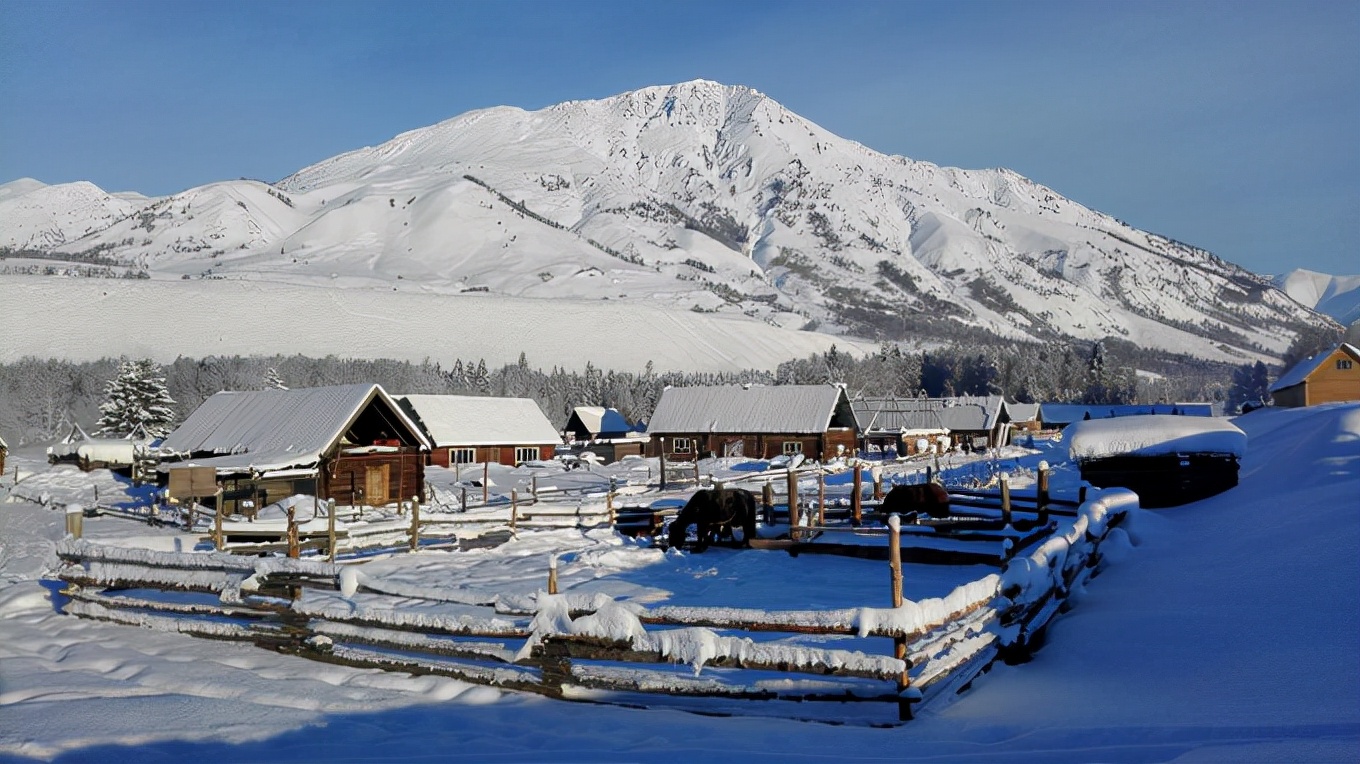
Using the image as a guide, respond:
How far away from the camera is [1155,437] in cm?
3112

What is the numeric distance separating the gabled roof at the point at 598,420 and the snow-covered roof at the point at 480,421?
19.2 meters

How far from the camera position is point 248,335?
635 ft

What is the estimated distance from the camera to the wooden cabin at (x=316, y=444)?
33.5 metres

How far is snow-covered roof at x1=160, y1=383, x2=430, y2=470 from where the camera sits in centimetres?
3241

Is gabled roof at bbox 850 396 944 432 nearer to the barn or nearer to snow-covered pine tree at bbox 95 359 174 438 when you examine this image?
the barn

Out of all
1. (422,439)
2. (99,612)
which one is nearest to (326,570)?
(99,612)

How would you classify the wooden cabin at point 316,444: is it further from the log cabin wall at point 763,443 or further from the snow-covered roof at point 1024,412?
the snow-covered roof at point 1024,412

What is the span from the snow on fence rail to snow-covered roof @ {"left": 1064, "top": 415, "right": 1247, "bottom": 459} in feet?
60.9

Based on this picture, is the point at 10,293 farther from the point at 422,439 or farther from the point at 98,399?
the point at 422,439

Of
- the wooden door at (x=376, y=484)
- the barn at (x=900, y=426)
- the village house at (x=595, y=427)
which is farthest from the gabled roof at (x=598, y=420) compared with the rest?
the wooden door at (x=376, y=484)

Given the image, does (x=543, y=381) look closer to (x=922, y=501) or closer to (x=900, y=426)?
(x=900, y=426)

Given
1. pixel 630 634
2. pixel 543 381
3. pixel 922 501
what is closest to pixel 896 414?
pixel 922 501

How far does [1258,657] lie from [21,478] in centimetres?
6684

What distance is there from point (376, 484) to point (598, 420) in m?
50.7
